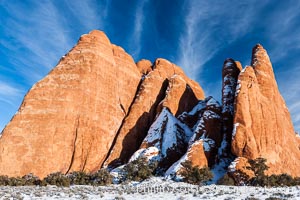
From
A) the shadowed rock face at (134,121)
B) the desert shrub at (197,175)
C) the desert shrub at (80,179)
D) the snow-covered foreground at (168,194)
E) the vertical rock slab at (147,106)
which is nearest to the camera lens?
the snow-covered foreground at (168,194)

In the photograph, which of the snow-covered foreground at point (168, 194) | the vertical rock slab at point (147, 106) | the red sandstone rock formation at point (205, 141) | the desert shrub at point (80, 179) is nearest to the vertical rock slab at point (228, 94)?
the red sandstone rock formation at point (205, 141)

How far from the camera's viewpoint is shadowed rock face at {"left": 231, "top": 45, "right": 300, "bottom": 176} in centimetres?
5147

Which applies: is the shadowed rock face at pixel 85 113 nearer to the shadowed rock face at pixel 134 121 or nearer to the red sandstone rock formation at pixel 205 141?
the shadowed rock face at pixel 134 121

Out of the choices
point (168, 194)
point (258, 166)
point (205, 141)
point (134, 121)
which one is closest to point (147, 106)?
point (134, 121)

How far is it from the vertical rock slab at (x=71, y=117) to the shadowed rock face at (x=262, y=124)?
3078 cm

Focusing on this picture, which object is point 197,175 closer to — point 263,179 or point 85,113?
point 263,179

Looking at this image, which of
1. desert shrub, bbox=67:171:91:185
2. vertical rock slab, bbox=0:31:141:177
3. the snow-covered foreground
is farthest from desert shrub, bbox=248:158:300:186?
vertical rock slab, bbox=0:31:141:177

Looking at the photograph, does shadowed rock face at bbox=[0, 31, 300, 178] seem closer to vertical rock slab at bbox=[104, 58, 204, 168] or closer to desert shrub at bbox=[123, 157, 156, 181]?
vertical rock slab at bbox=[104, 58, 204, 168]

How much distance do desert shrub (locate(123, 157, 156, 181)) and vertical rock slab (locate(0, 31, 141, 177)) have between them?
17.8 m

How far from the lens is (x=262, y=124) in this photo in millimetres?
56406

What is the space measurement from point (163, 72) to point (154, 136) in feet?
90.6

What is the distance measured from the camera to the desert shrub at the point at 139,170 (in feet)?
160

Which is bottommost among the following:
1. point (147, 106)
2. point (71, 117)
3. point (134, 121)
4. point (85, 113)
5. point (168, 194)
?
point (168, 194)

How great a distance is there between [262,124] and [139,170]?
23901 mm
